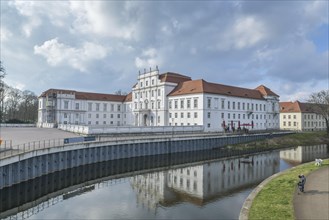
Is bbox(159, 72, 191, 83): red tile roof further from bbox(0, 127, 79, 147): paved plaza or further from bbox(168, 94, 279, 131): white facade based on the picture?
bbox(0, 127, 79, 147): paved plaza

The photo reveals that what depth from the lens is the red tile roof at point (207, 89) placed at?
61.1m

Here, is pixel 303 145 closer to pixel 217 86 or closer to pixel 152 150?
pixel 217 86

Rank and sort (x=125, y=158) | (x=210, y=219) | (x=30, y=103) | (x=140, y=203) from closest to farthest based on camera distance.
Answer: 1. (x=210, y=219)
2. (x=140, y=203)
3. (x=125, y=158)
4. (x=30, y=103)

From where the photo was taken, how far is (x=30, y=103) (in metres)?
92.2

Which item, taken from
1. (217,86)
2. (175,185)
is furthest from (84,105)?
(175,185)

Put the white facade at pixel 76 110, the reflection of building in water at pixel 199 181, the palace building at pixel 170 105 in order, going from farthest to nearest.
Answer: the white facade at pixel 76 110 < the palace building at pixel 170 105 < the reflection of building in water at pixel 199 181

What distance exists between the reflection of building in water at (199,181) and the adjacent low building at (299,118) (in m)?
67.7

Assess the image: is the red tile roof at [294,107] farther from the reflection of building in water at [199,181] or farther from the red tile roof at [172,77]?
the reflection of building in water at [199,181]

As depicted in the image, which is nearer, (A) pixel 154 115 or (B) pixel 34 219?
(B) pixel 34 219

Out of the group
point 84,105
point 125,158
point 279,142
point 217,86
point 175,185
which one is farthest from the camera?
point 84,105

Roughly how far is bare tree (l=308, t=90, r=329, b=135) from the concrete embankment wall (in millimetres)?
34240

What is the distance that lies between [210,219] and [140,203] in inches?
202

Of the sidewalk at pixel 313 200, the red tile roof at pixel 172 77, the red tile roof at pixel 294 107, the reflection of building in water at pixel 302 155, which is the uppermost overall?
the red tile roof at pixel 172 77

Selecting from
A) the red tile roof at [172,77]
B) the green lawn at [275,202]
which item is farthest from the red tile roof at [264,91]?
the green lawn at [275,202]
